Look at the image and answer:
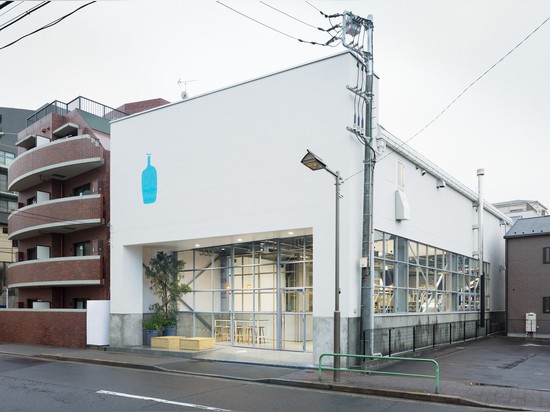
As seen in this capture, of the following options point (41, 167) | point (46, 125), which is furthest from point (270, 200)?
point (46, 125)

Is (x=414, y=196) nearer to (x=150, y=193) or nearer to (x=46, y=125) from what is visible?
(x=150, y=193)

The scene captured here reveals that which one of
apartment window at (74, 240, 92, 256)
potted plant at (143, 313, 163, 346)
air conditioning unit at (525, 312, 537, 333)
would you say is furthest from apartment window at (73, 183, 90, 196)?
air conditioning unit at (525, 312, 537, 333)

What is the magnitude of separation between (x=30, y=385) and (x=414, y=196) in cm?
1518

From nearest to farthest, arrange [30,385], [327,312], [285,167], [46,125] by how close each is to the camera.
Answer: [30,385] < [327,312] < [285,167] < [46,125]

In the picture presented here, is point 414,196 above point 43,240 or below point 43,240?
above

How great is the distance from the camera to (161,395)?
485 inches

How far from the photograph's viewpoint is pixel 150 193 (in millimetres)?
21594

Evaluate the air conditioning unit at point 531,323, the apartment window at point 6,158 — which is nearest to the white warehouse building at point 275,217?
the air conditioning unit at point 531,323

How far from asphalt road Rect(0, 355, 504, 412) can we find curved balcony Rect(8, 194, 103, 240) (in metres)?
9.34

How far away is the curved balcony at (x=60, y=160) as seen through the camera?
24.7 meters

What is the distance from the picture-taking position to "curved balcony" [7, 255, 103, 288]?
77.8 ft

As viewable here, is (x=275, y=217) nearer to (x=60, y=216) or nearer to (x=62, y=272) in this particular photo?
(x=62, y=272)

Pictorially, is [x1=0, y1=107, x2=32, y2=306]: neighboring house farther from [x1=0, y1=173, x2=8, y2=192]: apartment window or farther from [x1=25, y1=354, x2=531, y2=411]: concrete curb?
[x1=25, y1=354, x2=531, y2=411]: concrete curb

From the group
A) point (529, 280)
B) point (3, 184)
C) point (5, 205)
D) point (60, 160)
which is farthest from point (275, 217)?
point (3, 184)
